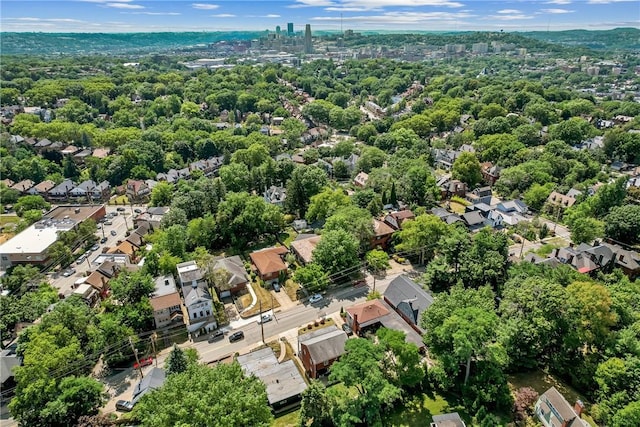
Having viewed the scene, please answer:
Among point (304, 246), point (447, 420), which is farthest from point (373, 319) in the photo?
point (304, 246)

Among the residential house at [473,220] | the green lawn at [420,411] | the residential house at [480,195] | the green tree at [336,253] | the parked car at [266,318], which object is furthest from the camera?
the residential house at [480,195]

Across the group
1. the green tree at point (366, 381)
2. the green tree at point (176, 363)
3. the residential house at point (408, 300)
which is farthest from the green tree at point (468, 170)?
the green tree at point (176, 363)

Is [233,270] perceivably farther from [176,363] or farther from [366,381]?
[366,381]

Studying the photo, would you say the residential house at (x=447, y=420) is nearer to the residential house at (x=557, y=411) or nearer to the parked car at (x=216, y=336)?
the residential house at (x=557, y=411)

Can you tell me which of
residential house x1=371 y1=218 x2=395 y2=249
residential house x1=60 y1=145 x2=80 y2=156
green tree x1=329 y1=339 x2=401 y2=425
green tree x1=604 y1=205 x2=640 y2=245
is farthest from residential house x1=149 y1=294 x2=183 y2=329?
residential house x1=60 y1=145 x2=80 y2=156

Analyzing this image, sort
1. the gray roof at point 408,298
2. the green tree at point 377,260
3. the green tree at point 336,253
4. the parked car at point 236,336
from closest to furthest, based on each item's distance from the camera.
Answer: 1. the gray roof at point 408,298
2. the parked car at point 236,336
3. the green tree at point 336,253
4. the green tree at point 377,260
